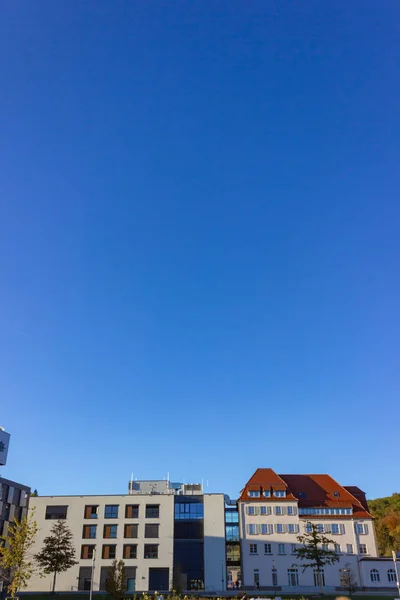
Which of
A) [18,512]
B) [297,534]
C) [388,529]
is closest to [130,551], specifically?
[18,512]

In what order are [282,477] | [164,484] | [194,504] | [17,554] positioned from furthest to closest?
[164,484] < [282,477] < [194,504] < [17,554]

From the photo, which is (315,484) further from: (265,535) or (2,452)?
(2,452)

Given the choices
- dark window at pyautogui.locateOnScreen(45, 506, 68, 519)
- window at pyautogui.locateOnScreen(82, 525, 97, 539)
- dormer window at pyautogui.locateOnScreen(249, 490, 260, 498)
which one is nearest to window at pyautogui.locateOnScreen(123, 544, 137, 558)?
window at pyautogui.locateOnScreen(82, 525, 97, 539)

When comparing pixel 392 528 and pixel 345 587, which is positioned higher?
pixel 392 528

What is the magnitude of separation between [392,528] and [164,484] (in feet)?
135

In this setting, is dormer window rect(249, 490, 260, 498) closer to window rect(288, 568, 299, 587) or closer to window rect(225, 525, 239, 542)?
window rect(225, 525, 239, 542)

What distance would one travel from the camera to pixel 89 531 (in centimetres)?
7875

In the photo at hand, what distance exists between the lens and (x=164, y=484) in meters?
97.2

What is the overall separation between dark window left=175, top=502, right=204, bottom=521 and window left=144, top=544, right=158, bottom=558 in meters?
5.44

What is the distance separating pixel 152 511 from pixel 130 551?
6316 millimetres

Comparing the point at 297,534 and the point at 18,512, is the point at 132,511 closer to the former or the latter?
the point at 18,512

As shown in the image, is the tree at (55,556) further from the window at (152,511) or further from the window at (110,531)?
the window at (152,511)

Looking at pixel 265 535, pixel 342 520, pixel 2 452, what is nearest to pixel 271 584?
pixel 265 535

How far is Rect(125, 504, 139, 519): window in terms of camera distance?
79625mm
